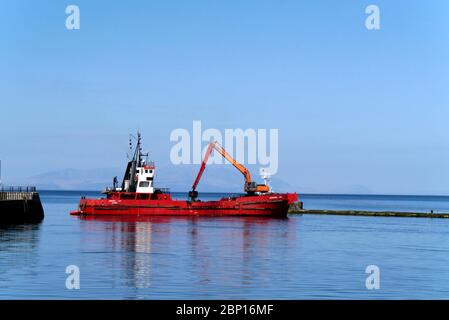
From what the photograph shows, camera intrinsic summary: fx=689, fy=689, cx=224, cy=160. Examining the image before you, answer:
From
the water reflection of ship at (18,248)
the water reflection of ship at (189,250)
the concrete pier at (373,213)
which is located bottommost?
the concrete pier at (373,213)

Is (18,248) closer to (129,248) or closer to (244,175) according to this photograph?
(129,248)

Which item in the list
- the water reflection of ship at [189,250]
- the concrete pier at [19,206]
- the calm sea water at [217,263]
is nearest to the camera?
the calm sea water at [217,263]

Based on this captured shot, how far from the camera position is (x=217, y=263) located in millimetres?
47531

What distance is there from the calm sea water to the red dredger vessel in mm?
27195

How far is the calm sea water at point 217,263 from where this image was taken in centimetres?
3541

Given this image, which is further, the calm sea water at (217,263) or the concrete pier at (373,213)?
the concrete pier at (373,213)

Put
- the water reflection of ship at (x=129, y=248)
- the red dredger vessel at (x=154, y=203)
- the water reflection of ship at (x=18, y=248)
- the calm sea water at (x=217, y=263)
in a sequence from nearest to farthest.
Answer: the calm sea water at (x=217, y=263) → the water reflection of ship at (x=129, y=248) → the water reflection of ship at (x=18, y=248) → the red dredger vessel at (x=154, y=203)

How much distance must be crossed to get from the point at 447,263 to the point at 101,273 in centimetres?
2542

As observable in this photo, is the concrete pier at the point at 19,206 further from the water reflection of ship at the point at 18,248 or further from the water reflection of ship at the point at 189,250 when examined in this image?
the water reflection of ship at the point at 189,250

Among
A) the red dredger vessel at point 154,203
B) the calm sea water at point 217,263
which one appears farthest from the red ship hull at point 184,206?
the calm sea water at point 217,263

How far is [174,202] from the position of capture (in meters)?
108

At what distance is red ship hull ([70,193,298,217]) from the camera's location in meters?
106

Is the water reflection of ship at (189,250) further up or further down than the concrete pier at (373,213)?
further up
